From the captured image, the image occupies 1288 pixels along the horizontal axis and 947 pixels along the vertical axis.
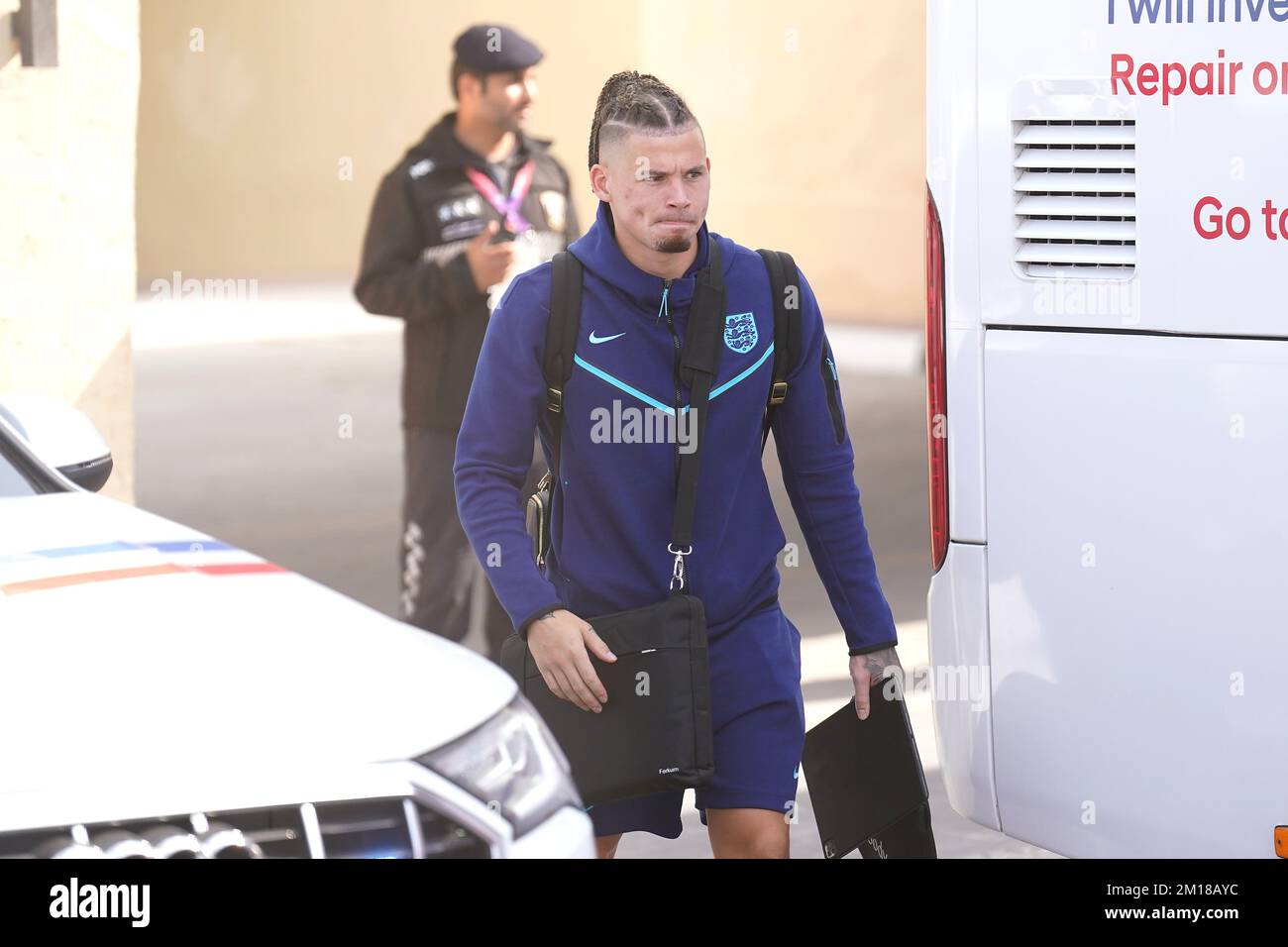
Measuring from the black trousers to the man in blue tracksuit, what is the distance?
96.4 inches

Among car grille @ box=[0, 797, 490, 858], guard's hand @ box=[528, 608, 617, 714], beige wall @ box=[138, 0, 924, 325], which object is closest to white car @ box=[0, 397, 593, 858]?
car grille @ box=[0, 797, 490, 858]

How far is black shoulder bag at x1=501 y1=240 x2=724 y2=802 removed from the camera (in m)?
3.25

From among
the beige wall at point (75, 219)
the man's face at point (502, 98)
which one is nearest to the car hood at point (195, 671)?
the man's face at point (502, 98)

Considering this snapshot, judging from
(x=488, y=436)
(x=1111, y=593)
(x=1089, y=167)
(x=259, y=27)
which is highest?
(x=259, y=27)

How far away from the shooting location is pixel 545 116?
21.1 meters

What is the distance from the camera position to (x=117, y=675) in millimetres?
2582

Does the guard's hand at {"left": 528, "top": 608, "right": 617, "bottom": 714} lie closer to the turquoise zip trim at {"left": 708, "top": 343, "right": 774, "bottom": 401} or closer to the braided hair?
the turquoise zip trim at {"left": 708, "top": 343, "right": 774, "bottom": 401}

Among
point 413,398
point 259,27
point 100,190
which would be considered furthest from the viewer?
point 259,27

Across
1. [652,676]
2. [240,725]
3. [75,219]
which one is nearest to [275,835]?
[240,725]

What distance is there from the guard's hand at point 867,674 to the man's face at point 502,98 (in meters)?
2.71

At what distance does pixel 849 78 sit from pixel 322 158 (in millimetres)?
12813

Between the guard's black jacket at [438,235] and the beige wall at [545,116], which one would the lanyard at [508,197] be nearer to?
the guard's black jacket at [438,235]

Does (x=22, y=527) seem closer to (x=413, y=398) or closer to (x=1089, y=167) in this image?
(x=1089, y=167)
